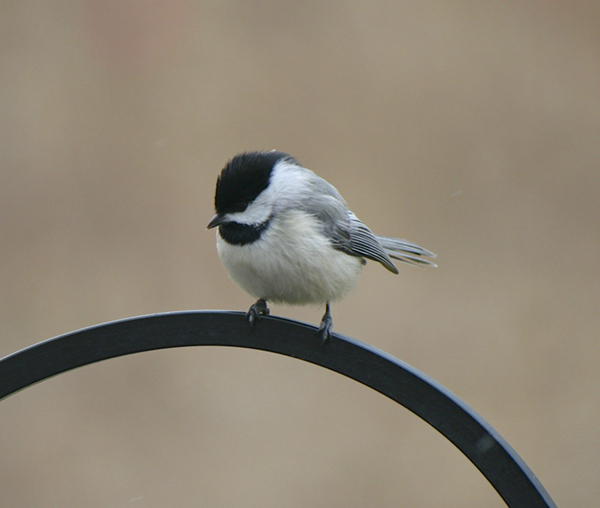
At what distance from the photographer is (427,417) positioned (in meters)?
0.91

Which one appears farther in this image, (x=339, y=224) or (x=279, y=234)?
(x=339, y=224)

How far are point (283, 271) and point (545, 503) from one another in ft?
2.23

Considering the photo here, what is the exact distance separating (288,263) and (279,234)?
62 mm

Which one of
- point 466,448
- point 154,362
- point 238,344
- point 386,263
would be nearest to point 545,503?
point 466,448

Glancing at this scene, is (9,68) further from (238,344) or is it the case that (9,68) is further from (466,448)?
(466,448)

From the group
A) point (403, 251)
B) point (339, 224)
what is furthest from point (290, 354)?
point (403, 251)

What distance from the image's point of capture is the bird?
1.28 meters

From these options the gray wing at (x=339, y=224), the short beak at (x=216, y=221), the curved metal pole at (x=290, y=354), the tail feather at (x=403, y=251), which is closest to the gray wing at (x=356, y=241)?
the gray wing at (x=339, y=224)

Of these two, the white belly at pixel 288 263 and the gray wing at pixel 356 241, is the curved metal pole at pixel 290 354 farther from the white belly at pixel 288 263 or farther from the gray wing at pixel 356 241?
the gray wing at pixel 356 241

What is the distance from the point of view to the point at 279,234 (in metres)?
1.34

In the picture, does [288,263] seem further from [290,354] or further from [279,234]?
[290,354]

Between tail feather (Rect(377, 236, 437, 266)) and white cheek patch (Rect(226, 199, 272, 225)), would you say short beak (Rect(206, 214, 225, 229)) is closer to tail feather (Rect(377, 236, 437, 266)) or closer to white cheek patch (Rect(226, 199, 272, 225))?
white cheek patch (Rect(226, 199, 272, 225))

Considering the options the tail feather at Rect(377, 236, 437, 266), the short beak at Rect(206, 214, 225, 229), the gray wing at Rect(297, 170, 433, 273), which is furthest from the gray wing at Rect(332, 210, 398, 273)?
the short beak at Rect(206, 214, 225, 229)

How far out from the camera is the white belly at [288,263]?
4.37 ft
